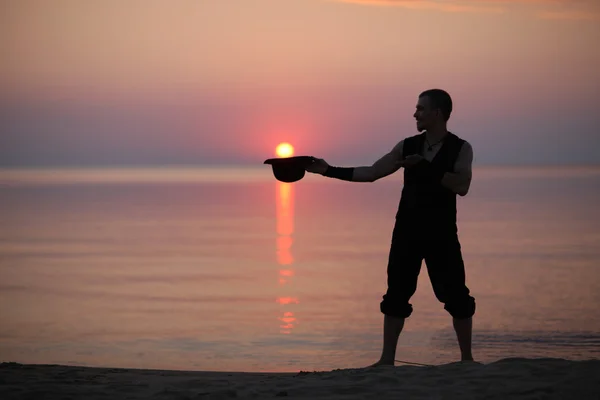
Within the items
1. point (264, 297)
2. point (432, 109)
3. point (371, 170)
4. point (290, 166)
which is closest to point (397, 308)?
point (371, 170)

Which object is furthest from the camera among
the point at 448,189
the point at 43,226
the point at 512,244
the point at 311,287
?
the point at 43,226

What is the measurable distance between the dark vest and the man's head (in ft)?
0.54

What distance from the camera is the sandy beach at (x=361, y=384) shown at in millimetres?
5531

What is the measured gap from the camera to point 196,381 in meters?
6.26

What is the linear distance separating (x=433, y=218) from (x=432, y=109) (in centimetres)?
81

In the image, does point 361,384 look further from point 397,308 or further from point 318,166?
point 318,166

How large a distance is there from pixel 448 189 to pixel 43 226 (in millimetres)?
21163

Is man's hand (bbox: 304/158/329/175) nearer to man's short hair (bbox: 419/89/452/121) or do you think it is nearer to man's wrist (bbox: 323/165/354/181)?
man's wrist (bbox: 323/165/354/181)

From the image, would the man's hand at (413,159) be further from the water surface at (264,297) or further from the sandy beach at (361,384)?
the water surface at (264,297)

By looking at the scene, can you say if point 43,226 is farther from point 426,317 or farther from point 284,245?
point 426,317

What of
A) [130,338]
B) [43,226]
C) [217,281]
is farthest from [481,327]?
[43,226]

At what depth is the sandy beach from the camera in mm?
5531

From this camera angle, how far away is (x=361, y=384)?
5891mm

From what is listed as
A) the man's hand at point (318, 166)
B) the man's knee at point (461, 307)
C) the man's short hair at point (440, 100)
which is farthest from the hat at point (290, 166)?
the man's knee at point (461, 307)
